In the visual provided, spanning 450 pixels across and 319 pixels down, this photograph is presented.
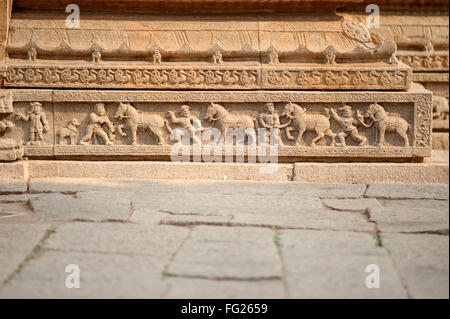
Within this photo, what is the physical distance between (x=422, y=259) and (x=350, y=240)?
451 mm

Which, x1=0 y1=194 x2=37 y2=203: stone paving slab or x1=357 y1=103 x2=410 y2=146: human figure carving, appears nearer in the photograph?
x1=0 y1=194 x2=37 y2=203: stone paving slab

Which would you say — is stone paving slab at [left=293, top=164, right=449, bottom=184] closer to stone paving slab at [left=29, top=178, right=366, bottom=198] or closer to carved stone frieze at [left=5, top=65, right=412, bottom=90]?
stone paving slab at [left=29, top=178, right=366, bottom=198]

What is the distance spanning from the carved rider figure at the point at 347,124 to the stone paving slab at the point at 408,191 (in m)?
0.51

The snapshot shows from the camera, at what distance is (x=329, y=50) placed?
564 cm

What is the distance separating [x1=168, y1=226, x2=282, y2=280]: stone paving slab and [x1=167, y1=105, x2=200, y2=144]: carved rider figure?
1.80 meters

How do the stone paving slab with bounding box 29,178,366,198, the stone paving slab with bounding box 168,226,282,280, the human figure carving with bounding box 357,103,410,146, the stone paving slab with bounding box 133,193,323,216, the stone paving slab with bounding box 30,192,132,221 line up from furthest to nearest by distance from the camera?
the human figure carving with bounding box 357,103,410,146 → the stone paving slab with bounding box 29,178,366,198 → the stone paving slab with bounding box 133,193,323,216 → the stone paving slab with bounding box 30,192,132,221 → the stone paving slab with bounding box 168,226,282,280

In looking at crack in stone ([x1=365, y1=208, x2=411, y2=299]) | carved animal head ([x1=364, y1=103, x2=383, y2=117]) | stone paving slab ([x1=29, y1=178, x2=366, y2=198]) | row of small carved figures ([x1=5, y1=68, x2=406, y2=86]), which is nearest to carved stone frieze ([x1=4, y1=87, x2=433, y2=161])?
carved animal head ([x1=364, y1=103, x2=383, y2=117])

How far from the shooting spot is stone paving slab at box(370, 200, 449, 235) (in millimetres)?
3947

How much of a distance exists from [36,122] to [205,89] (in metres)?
1.47

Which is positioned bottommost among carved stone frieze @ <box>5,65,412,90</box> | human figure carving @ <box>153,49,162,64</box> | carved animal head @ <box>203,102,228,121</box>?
carved animal head @ <box>203,102,228,121</box>

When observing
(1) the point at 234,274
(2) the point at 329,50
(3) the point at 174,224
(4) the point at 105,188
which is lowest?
(1) the point at 234,274

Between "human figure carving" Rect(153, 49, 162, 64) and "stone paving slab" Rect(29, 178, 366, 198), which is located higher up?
"human figure carving" Rect(153, 49, 162, 64)

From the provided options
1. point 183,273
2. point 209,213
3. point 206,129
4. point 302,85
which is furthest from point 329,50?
point 183,273

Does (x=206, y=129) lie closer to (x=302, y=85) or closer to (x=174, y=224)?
(x=302, y=85)
